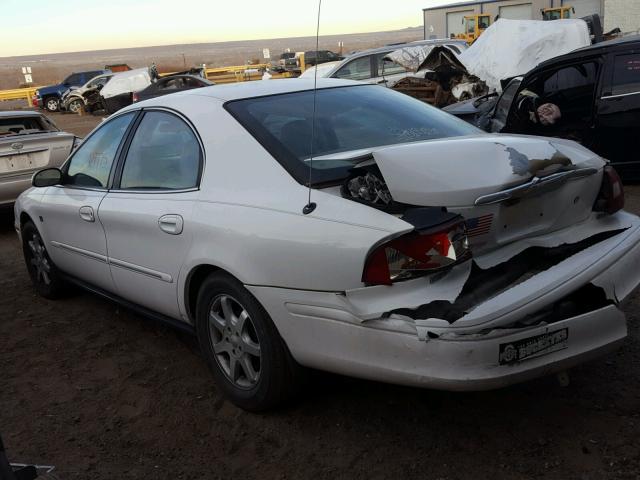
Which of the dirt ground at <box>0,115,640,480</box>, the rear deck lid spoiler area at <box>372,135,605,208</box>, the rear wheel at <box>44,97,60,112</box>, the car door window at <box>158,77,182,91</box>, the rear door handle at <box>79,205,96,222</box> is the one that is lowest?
the rear wheel at <box>44,97,60,112</box>

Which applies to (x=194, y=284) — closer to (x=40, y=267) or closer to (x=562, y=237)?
(x=562, y=237)

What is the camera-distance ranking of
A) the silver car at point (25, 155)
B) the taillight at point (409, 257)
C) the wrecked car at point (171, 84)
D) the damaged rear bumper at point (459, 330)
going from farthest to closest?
the wrecked car at point (171, 84) → the silver car at point (25, 155) → the taillight at point (409, 257) → the damaged rear bumper at point (459, 330)

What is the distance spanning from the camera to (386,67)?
48.5 ft

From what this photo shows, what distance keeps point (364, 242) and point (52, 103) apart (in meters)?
32.1

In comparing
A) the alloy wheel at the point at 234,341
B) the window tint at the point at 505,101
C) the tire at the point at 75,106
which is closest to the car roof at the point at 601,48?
the window tint at the point at 505,101

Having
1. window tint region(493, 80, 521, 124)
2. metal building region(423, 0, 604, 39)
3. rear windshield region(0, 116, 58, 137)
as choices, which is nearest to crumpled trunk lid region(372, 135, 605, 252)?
window tint region(493, 80, 521, 124)

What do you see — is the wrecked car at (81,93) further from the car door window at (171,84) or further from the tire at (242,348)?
the tire at (242,348)

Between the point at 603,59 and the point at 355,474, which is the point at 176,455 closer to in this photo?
the point at 355,474

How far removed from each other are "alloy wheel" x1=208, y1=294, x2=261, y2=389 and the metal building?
121 ft

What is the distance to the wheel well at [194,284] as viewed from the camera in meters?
3.33

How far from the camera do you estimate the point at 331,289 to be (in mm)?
2721

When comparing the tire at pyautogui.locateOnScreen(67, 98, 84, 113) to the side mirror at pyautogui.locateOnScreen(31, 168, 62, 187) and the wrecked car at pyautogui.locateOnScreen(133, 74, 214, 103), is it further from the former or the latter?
the side mirror at pyautogui.locateOnScreen(31, 168, 62, 187)

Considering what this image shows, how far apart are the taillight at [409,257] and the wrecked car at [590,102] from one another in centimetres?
497

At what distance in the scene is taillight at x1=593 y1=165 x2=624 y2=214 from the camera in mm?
3250
